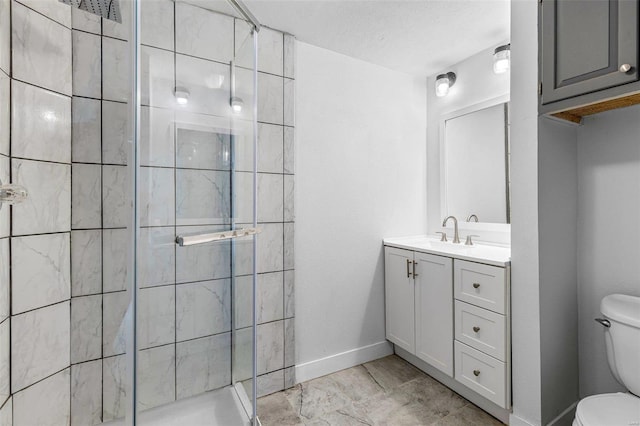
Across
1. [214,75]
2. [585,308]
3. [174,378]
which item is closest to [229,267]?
[174,378]

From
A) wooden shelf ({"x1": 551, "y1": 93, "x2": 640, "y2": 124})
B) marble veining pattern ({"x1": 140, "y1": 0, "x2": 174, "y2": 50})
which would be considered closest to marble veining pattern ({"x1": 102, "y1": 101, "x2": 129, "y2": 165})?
marble veining pattern ({"x1": 140, "y1": 0, "x2": 174, "y2": 50})

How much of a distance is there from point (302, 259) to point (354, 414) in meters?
0.95

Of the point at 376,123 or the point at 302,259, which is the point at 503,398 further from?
the point at 376,123

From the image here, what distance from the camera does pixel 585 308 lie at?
5.29 ft

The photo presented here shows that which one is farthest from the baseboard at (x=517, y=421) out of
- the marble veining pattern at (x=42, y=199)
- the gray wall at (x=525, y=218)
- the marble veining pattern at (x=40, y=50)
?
the marble veining pattern at (x=40, y=50)

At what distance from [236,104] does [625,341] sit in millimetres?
1941

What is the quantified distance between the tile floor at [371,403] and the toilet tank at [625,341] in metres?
0.67

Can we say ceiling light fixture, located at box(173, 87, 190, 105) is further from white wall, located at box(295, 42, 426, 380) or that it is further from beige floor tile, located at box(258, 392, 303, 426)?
beige floor tile, located at box(258, 392, 303, 426)

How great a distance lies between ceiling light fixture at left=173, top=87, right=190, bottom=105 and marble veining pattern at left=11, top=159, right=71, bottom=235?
55 centimetres

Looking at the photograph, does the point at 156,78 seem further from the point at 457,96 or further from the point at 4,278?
the point at 457,96

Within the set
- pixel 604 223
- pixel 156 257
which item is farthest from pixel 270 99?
pixel 604 223

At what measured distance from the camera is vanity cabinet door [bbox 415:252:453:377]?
5.98ft

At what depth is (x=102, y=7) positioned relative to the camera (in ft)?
3.95

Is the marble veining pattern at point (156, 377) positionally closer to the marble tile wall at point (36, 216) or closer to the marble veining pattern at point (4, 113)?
the marble tile wall at point (36, 216)
